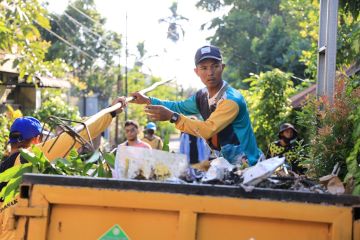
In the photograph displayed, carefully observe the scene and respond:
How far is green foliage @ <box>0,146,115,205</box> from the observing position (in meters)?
3.58

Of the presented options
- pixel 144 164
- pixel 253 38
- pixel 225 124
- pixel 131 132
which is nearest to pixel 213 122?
pixel 225 124

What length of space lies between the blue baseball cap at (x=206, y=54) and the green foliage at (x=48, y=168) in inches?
63.1

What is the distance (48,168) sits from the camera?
3.61 meters

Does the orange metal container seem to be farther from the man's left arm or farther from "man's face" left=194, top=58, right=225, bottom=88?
"man's face" left=194, top=58, right=225, bottom=88

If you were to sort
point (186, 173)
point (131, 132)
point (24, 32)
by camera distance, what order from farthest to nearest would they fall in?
point (131, 132), point (24, 32), point (186, 173)

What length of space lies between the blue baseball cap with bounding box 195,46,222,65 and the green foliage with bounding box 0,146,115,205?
5.26ft

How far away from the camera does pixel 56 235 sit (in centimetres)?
294

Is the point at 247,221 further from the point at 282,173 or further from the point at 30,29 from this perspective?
the point at 30,29

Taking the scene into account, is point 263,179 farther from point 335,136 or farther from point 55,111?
point 55,111

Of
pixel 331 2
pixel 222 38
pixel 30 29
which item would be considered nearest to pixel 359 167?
pixel 331 2

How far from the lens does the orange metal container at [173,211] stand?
2.79 m

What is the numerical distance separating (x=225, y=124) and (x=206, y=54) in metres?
0.65

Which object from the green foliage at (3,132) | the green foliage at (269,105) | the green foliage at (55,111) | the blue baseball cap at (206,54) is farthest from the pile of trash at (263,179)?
the green foliage at (55,111)

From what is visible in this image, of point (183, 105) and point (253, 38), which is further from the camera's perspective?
point (253, 38)
